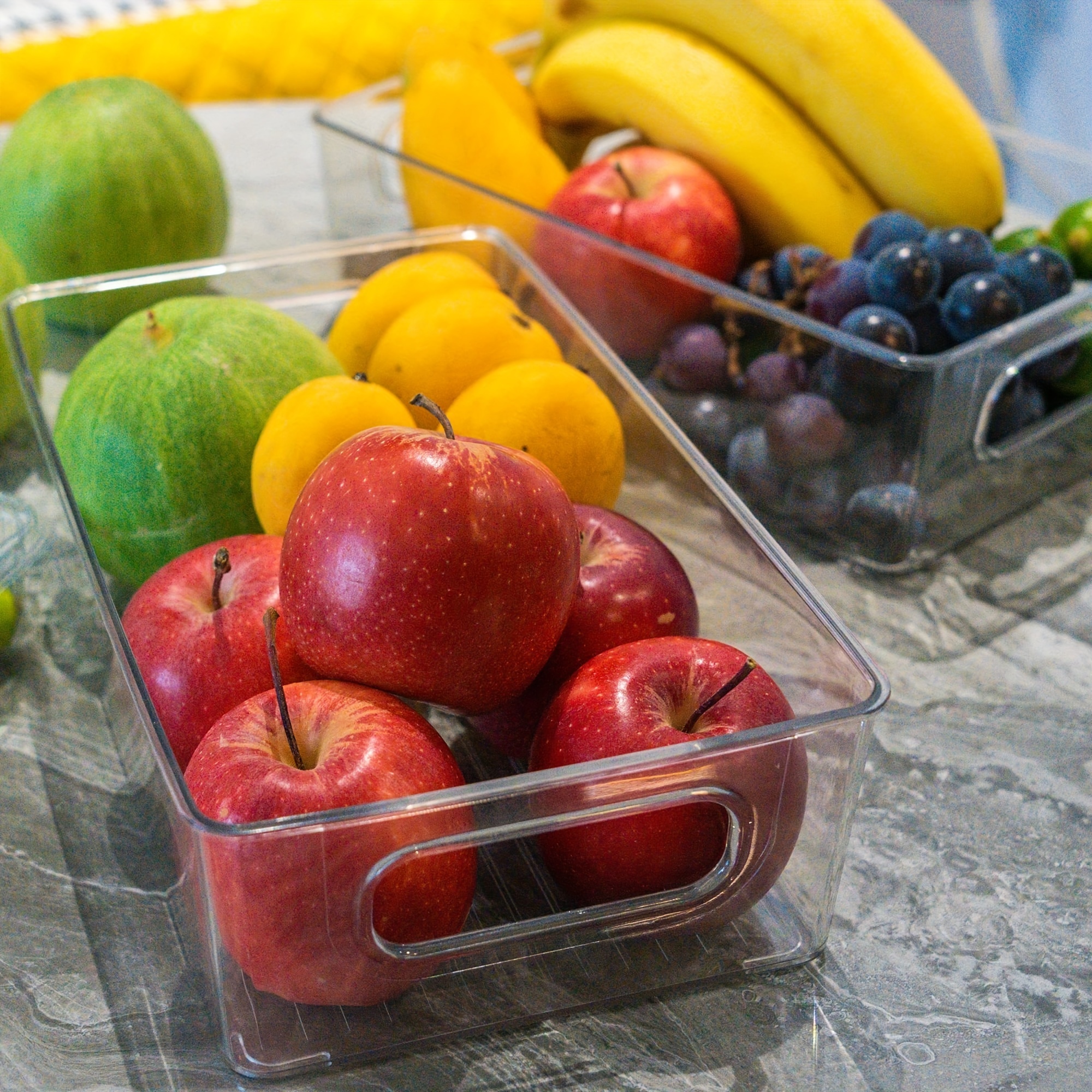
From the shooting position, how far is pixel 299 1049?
0.36 m

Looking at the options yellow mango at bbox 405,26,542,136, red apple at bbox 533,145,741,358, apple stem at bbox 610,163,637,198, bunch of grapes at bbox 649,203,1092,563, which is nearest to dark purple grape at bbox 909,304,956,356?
bunch of grapes at bbox 649,203,1092,563

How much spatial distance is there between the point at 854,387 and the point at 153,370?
309 mm

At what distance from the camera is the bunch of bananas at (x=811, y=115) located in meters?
0.75

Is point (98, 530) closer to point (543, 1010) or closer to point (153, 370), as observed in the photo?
point (153, 370)

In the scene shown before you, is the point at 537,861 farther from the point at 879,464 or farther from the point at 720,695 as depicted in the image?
the point at 879,464

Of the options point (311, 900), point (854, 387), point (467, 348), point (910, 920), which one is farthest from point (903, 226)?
point (311, 900)

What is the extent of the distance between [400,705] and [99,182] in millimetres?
479

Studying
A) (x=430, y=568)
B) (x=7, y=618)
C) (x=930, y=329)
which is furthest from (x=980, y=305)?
(x=7, y=618)

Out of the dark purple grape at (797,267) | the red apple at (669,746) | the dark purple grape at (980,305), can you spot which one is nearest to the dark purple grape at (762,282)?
the dark purple grape at (797,267)

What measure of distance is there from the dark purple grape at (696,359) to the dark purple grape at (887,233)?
92 mm

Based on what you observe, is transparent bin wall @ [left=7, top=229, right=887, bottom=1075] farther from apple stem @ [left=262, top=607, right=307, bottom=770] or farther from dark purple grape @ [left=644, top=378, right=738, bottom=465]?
dark purple grape @ [left=644, top=378, right=738, bottom=465]

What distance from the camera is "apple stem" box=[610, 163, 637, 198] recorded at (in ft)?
2.45

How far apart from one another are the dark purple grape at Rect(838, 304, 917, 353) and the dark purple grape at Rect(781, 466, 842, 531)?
63mm

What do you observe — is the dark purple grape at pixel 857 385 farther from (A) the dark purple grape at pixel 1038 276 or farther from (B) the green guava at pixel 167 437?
(B) the green guava at pixel 167 437
